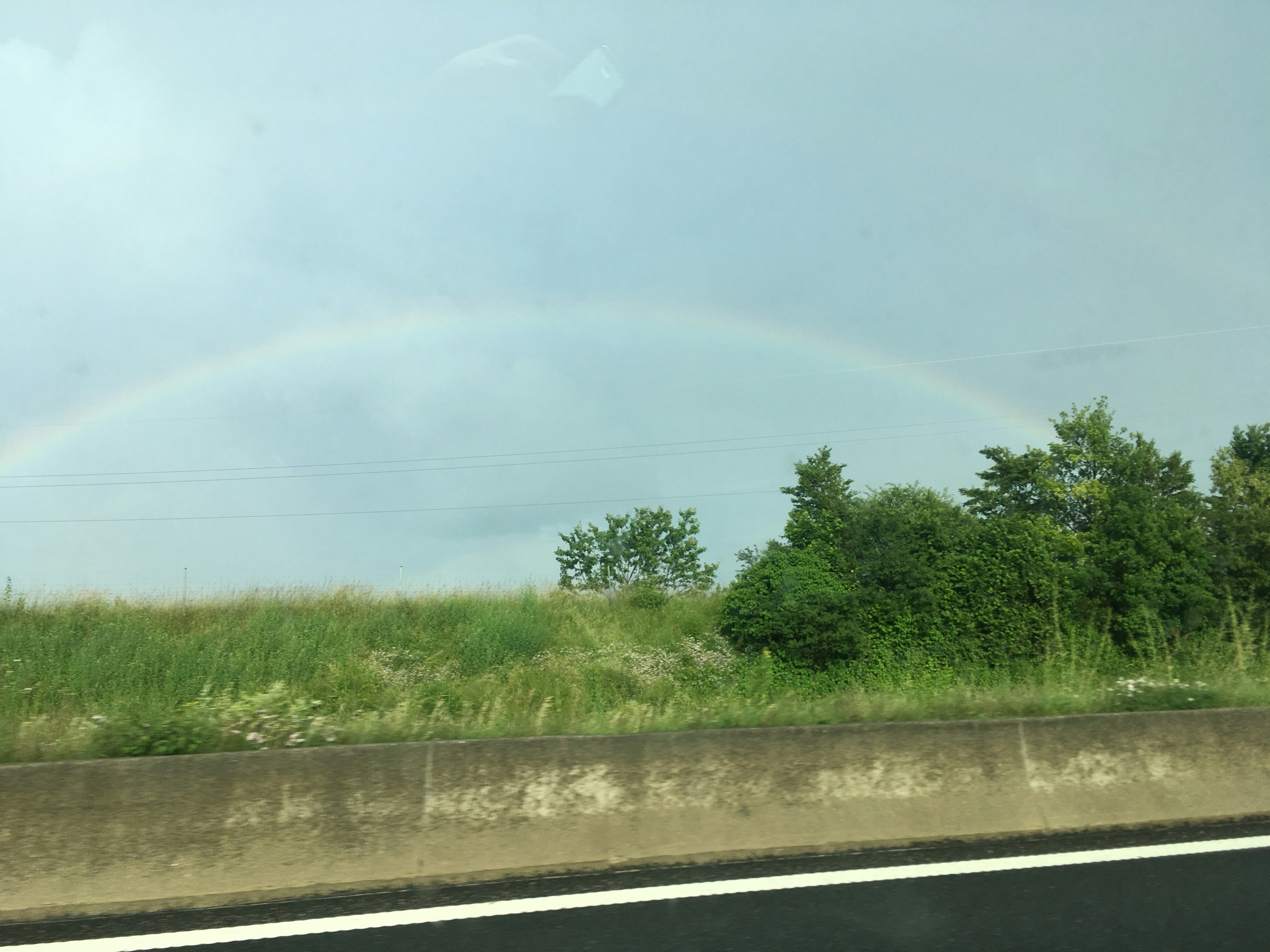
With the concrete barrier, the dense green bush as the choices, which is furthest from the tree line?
the concrete barrier

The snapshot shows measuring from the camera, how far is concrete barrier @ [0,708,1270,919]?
5191 mm

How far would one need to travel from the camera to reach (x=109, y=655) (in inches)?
732

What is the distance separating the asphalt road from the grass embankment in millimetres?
1417

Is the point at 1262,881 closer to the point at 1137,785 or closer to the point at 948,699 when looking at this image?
the point at 1137,785

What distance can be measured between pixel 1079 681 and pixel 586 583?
81.3 feet

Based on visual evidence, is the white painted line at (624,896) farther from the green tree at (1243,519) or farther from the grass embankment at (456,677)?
the green tree at (1243,519)

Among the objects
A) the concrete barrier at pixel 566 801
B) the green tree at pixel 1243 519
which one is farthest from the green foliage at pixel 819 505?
the concrete barrier at pixel 566 801

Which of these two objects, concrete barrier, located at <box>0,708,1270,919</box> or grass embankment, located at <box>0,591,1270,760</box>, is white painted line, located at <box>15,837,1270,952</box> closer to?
concrete barrier, located at <box>0,708,1270,919</box>

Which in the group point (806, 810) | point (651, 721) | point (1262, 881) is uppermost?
point (651, 721)

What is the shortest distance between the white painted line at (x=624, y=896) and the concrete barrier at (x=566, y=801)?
0.44 meters

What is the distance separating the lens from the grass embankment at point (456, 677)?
6.55 m

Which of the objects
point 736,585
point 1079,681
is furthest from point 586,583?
point 1079,681

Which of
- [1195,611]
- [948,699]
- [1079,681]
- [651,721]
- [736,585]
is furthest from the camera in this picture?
[736,585]

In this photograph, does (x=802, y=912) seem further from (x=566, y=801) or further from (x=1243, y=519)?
(x=1243, y=519)
